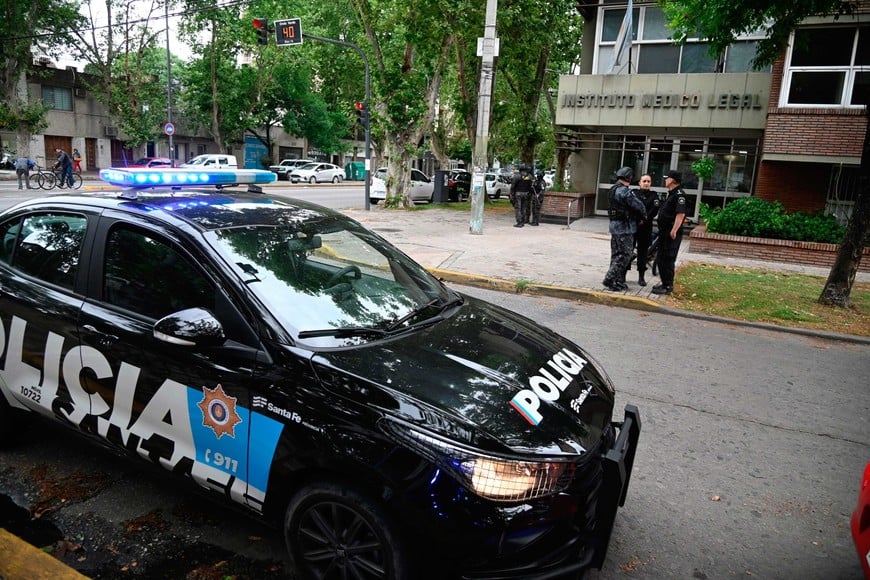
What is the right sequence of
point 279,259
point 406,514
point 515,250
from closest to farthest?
point 406,514
point 279,259
point 515,250

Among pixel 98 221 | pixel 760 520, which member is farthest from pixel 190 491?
pixel 760 520

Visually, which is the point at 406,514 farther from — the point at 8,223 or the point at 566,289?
the point at 566,289

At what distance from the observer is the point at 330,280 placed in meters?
3.23

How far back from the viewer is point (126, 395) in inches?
116

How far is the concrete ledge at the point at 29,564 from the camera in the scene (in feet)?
8.44

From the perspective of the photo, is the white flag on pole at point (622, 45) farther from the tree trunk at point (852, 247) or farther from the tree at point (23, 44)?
the tree at point (23, 44)

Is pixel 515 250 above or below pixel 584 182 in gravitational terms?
below

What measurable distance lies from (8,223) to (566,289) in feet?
23.4

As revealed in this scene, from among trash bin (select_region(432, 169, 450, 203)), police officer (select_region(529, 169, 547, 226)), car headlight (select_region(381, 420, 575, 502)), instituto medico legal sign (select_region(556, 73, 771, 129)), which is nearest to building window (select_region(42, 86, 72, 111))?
trash bin (select_region(432, 169, 450, 203))

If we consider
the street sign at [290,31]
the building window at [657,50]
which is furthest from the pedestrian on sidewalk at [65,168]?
the building window at [657,50]

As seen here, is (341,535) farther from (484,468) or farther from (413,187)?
(413,187)

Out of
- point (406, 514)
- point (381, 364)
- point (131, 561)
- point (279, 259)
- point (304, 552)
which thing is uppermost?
point (279, 259)

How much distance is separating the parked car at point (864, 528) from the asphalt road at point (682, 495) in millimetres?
565

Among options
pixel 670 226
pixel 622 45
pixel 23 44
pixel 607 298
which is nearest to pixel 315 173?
pixel 23 44
